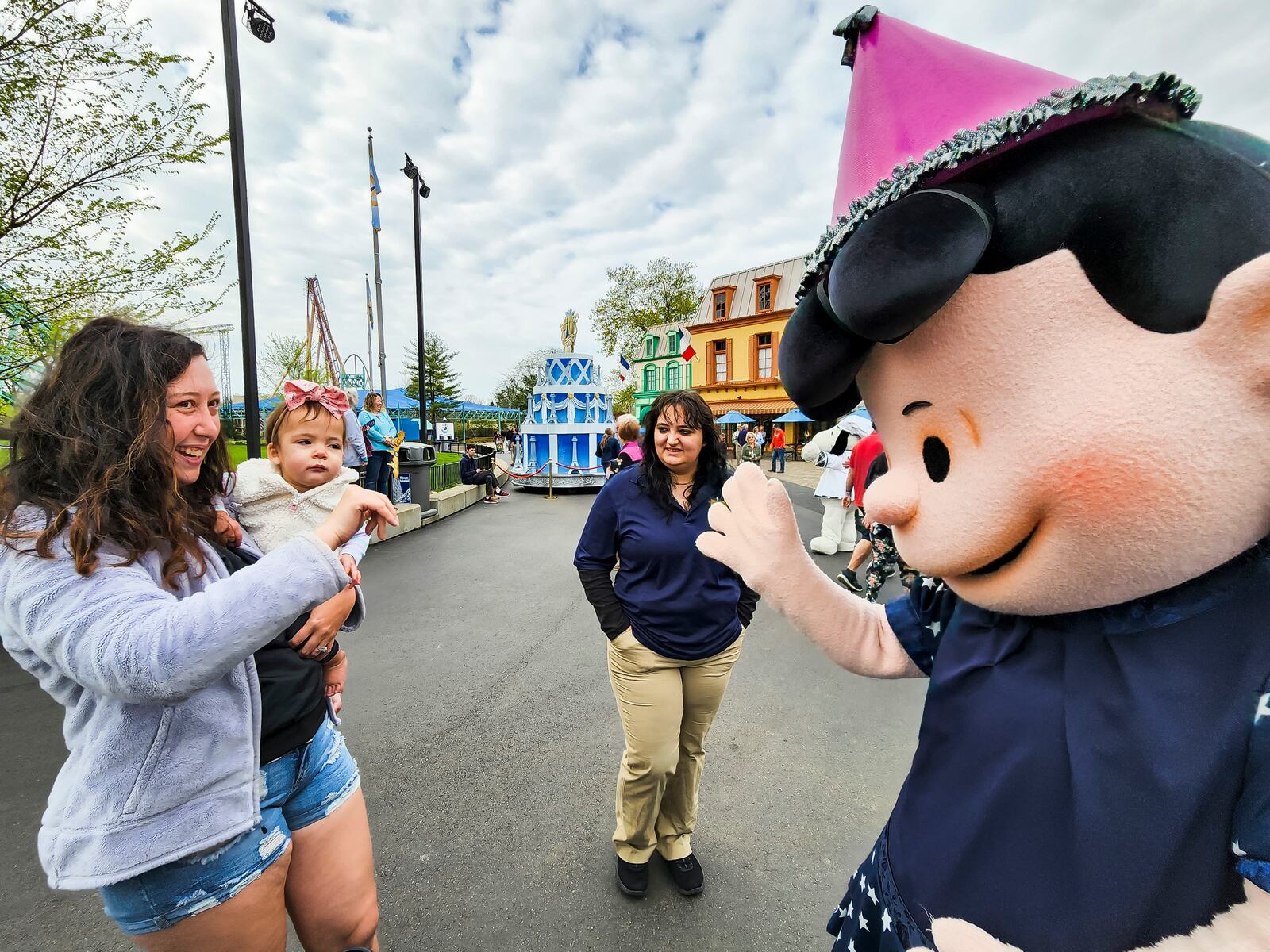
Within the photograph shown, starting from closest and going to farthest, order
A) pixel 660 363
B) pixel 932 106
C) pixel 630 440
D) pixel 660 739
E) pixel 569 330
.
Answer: pixel 932 106 → pixel 660 739 → pixel 630 440 → pixel 569 330 → pixel 660 363

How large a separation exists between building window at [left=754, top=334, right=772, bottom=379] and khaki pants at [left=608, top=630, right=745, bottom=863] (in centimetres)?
2415

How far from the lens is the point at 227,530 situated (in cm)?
145

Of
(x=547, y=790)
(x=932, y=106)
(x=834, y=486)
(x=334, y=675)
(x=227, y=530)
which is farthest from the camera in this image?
(x=834, y=486)

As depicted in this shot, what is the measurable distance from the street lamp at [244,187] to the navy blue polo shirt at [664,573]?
5.10 metres

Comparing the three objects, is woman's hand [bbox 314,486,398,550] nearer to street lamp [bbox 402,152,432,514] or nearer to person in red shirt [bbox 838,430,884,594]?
person in red shirt [bbox 838,430,884,594]

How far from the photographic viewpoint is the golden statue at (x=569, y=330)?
16.6 metres

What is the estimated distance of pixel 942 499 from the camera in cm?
90

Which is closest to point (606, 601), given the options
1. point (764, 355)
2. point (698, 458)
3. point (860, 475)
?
point (698, 458)

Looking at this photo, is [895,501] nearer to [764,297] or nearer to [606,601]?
[606,601]

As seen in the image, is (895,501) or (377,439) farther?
(377,439)

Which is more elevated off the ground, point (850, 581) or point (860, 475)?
point (860, 475)

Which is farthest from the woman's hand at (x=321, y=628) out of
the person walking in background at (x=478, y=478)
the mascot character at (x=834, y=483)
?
the person walking in background at (x=478, y=478)

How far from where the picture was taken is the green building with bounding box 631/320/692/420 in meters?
29.7

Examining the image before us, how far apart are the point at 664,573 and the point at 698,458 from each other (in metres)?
→ 0.48
